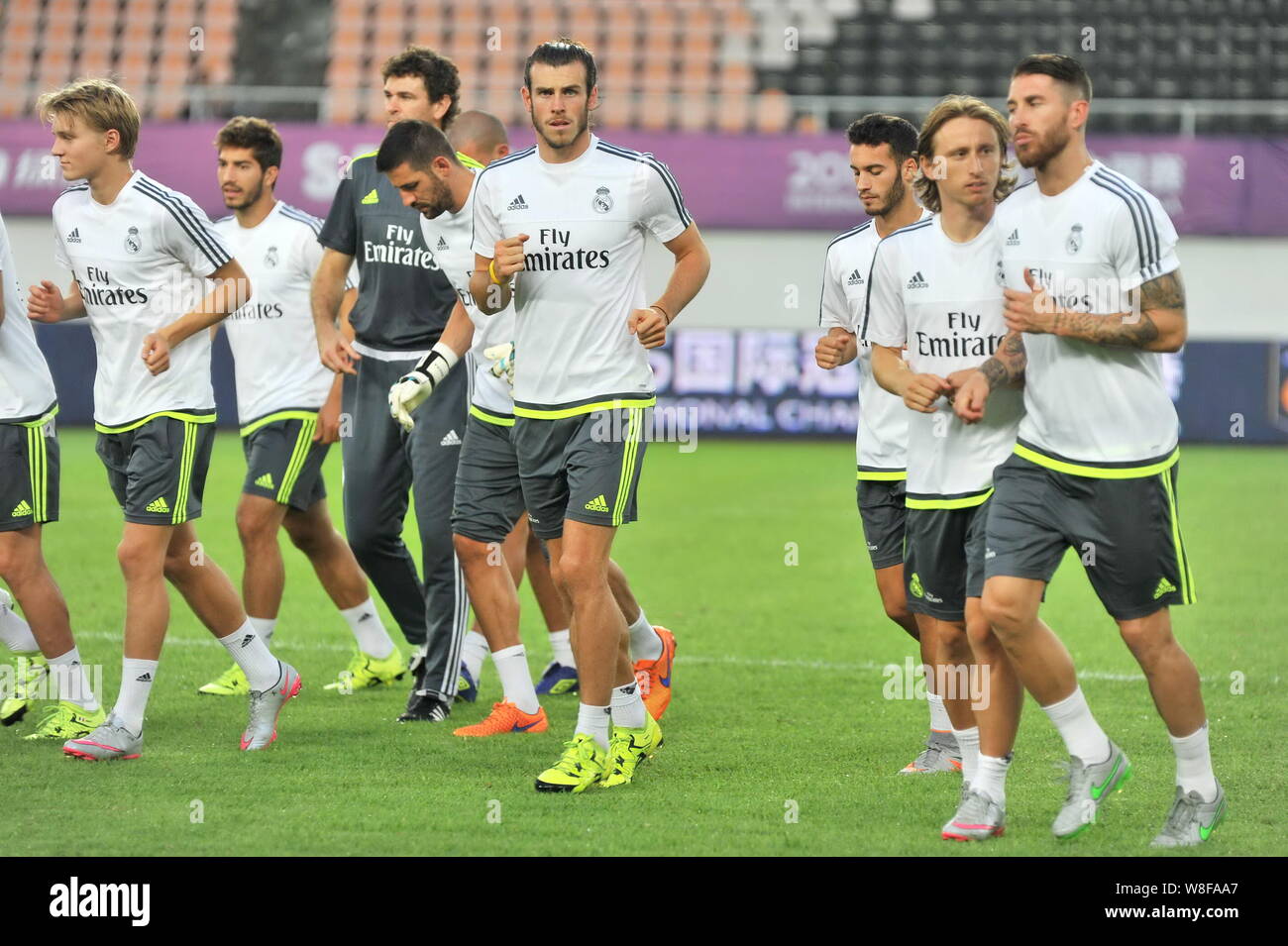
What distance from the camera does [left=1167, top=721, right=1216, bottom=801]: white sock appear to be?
185 inches

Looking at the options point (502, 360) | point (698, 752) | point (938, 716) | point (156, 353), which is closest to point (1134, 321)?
point (938, 716)

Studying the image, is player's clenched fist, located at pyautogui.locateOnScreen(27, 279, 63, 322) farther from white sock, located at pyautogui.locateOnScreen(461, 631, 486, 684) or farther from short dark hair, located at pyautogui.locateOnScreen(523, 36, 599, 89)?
white sock, located at pyautogui.locateOnScreen(461, 631, 486, 684)

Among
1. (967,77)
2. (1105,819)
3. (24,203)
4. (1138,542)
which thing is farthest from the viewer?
(967,77)

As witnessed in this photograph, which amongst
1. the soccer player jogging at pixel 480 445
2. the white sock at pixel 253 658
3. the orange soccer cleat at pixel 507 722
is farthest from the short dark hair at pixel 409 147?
the orange soccer cleat at pixel 507 722

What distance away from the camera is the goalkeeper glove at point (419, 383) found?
5.73 m

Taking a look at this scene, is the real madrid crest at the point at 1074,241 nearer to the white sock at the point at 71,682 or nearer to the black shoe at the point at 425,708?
the black shoe at the point at 425,708

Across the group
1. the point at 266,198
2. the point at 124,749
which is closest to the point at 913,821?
the point at 124,749

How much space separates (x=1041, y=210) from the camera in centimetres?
468

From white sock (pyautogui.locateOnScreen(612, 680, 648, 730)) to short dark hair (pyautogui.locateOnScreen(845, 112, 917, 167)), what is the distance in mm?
2116

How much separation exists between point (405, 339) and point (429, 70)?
1100mm

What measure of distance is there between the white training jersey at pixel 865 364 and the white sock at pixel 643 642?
1.15 meters

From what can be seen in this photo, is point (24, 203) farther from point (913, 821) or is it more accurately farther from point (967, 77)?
point (913, 821)

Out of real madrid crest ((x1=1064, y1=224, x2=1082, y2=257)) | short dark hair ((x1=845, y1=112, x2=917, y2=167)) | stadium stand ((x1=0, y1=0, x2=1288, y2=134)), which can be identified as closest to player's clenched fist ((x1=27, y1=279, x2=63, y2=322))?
short dark hair ((x1=845, y1=112, x2=917, y2=167))

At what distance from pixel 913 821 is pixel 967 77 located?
18957 mm
